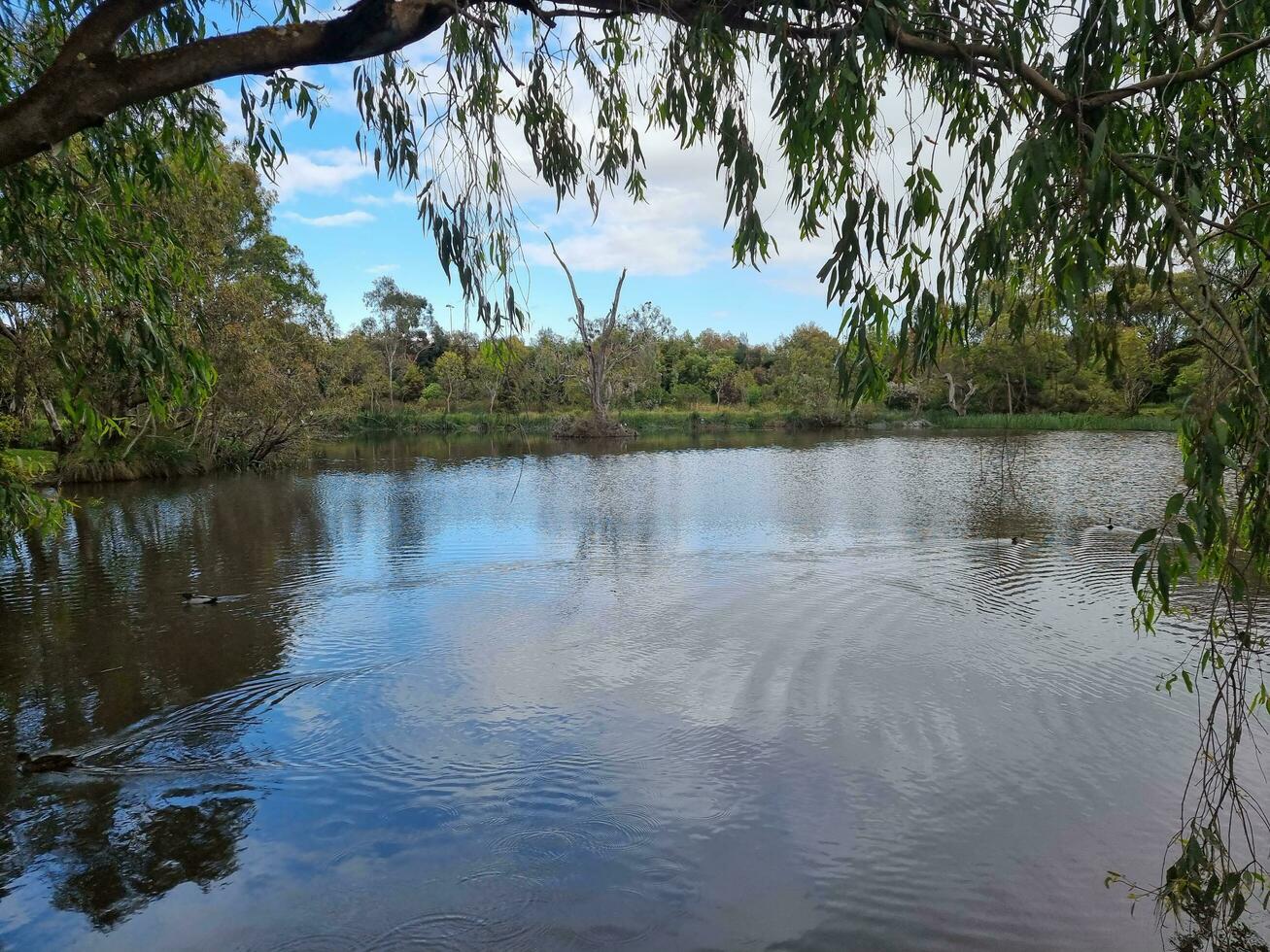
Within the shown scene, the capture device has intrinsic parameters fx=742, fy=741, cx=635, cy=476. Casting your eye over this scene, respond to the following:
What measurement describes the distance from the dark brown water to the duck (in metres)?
0.07

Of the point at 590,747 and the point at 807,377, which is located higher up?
the point at 807,377

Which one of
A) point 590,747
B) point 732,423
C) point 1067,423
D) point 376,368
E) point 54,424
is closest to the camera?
point 590,747

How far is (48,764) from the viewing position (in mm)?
4547

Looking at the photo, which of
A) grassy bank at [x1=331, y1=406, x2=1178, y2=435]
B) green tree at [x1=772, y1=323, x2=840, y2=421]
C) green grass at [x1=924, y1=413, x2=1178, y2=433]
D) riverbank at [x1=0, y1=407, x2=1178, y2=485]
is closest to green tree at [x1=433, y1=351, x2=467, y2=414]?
grassy bank at [x1=331, y1=406, x2=1178, y2=435]

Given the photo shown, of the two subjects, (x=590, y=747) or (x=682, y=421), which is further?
(x=682, y=421)

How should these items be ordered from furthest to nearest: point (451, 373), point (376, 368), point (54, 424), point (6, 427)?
point (451, 373)
point (376, 368)
point (54, 424)
point (6, 427)

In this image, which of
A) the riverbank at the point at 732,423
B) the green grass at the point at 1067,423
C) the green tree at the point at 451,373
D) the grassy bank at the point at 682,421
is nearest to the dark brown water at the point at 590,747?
the riverbank at the point at 732,423

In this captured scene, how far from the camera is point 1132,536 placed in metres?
10.8

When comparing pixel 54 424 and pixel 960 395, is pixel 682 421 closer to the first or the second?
pixel 960 395

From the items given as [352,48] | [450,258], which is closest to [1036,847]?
[450,258]

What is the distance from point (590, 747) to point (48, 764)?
3.32 m

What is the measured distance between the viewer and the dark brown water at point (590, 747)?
11.2 feet

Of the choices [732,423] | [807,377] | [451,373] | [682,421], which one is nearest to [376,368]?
[451,373]

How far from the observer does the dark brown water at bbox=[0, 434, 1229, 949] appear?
341 cm
